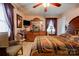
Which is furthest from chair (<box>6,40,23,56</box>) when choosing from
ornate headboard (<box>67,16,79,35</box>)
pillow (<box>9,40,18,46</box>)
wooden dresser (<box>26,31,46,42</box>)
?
ornate headboard (<box>67,16,79,35</box>)

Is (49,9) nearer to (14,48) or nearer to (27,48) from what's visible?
(27,48)

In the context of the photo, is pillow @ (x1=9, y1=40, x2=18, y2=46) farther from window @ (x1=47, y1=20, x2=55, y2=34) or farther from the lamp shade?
window @ (x1=47, y1=20, x2=55, y2=34)

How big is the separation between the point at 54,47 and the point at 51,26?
35cm

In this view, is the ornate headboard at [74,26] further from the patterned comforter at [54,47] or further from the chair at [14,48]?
the chair at [14,48]

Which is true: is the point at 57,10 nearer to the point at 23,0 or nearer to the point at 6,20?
the point at 23,0

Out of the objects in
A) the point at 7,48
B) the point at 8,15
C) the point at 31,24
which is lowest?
the point at 7,48

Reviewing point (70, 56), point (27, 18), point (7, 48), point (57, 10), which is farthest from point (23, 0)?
point (70, 56)

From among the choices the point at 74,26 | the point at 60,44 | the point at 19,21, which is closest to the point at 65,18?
the point at 74,26

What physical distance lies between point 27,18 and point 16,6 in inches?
10.0

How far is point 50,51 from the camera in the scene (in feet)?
6.29

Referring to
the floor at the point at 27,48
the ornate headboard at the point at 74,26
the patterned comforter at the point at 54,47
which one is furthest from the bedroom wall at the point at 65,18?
the floor at the point at 27,48

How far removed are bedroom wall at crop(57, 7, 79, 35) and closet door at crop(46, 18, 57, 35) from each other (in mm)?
65

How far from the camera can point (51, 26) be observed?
6.76 feet

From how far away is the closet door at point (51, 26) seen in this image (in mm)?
2034
